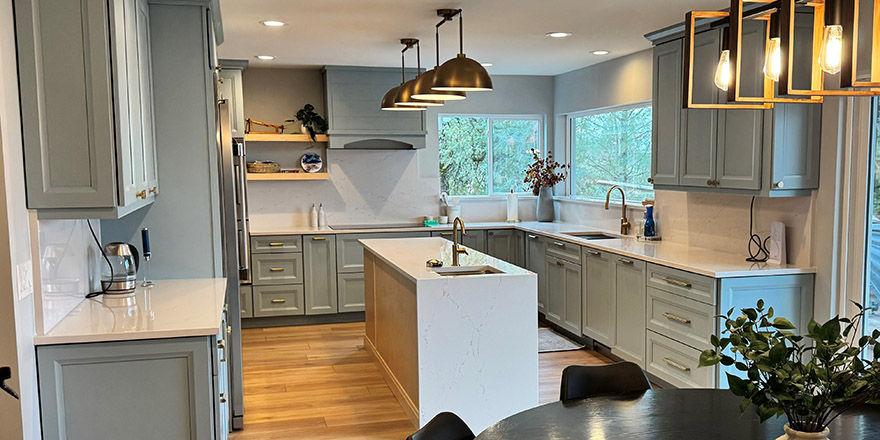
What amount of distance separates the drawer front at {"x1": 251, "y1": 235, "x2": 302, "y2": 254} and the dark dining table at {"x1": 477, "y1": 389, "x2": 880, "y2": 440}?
14.8 feet

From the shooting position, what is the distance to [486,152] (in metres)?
7.48

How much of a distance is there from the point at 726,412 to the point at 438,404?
191 cm

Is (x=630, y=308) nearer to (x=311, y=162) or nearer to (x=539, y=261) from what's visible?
(x=539, y=261)

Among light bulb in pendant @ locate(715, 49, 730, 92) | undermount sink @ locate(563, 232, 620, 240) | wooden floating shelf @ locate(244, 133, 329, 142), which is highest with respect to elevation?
wooden floating shelf @ locate(244, 133, 329, 142)

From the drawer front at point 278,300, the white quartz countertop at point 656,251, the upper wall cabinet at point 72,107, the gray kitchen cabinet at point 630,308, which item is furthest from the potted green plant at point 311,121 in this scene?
the upper wall cabinet at point 72,107

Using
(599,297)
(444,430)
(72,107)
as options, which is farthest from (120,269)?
(599,297)

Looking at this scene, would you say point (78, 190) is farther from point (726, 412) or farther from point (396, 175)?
point (396, 175)

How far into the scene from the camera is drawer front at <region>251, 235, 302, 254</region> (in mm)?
6355

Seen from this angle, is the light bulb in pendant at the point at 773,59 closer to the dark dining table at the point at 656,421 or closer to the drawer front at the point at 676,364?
the dark dining table at the point at 656,421

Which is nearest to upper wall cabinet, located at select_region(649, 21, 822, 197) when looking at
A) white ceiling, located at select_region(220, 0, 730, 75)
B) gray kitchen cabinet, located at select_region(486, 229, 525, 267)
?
white ceiling, located at select_region(220, 0, 730, 75)

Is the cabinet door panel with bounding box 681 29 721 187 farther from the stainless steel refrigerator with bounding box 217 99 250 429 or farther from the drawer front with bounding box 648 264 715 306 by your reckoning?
the stainless steel refrigerator with bounding box 217 99 250 429

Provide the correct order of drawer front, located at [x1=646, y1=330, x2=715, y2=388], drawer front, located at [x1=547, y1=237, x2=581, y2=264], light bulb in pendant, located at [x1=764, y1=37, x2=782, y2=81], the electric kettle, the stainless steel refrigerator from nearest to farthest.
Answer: light bulb in pendant, located at [x1=764, y1=37, x2=782, y2=81], the electric kettle, the stainless steel refrigerator, drawer front, located at [x1=646, y1=330, x2=715, y2=388], drawer front, located at [x1=547, y1=237, x2=581, y2=264]

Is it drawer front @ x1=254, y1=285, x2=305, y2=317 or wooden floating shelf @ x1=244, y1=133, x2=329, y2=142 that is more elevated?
wooden floating shelf @ x1=244, y1=133, x2=329, y2=142

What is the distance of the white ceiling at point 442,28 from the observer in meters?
4.02
